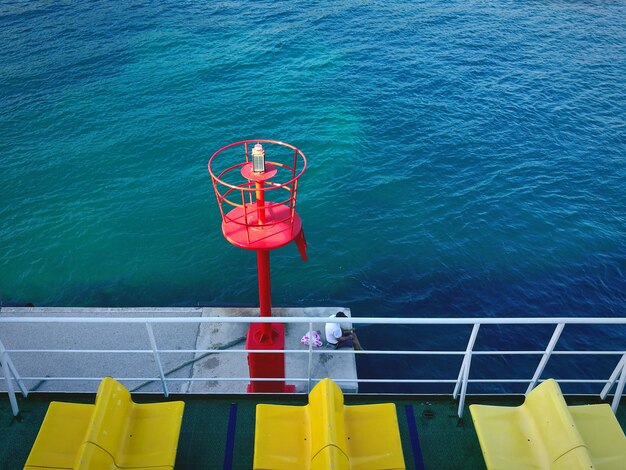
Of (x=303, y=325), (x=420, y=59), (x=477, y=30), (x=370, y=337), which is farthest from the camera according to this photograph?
(x=477, y=30)

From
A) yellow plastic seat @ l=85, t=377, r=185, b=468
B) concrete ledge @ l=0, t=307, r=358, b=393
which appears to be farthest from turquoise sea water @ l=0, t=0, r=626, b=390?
yellow plastic seat @ l=85, t=377, r=185, b=468

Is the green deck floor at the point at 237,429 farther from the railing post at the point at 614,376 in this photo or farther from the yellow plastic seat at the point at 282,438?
the yellow plastic seat at the point at 282,438

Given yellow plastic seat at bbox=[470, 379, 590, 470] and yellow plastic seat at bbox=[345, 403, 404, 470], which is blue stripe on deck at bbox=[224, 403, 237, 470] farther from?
yellow plastic seat at bbox=[470, 379, 590, 470]

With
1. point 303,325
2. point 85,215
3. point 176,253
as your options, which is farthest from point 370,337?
point 85,215

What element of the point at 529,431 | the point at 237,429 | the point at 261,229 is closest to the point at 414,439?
the point at 529,431

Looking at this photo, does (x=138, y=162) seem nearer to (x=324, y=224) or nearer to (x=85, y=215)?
(x=85, y=215)

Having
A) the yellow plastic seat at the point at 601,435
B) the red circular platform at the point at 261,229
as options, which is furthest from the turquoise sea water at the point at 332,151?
the yellow plastic seat at the point at 601,435
